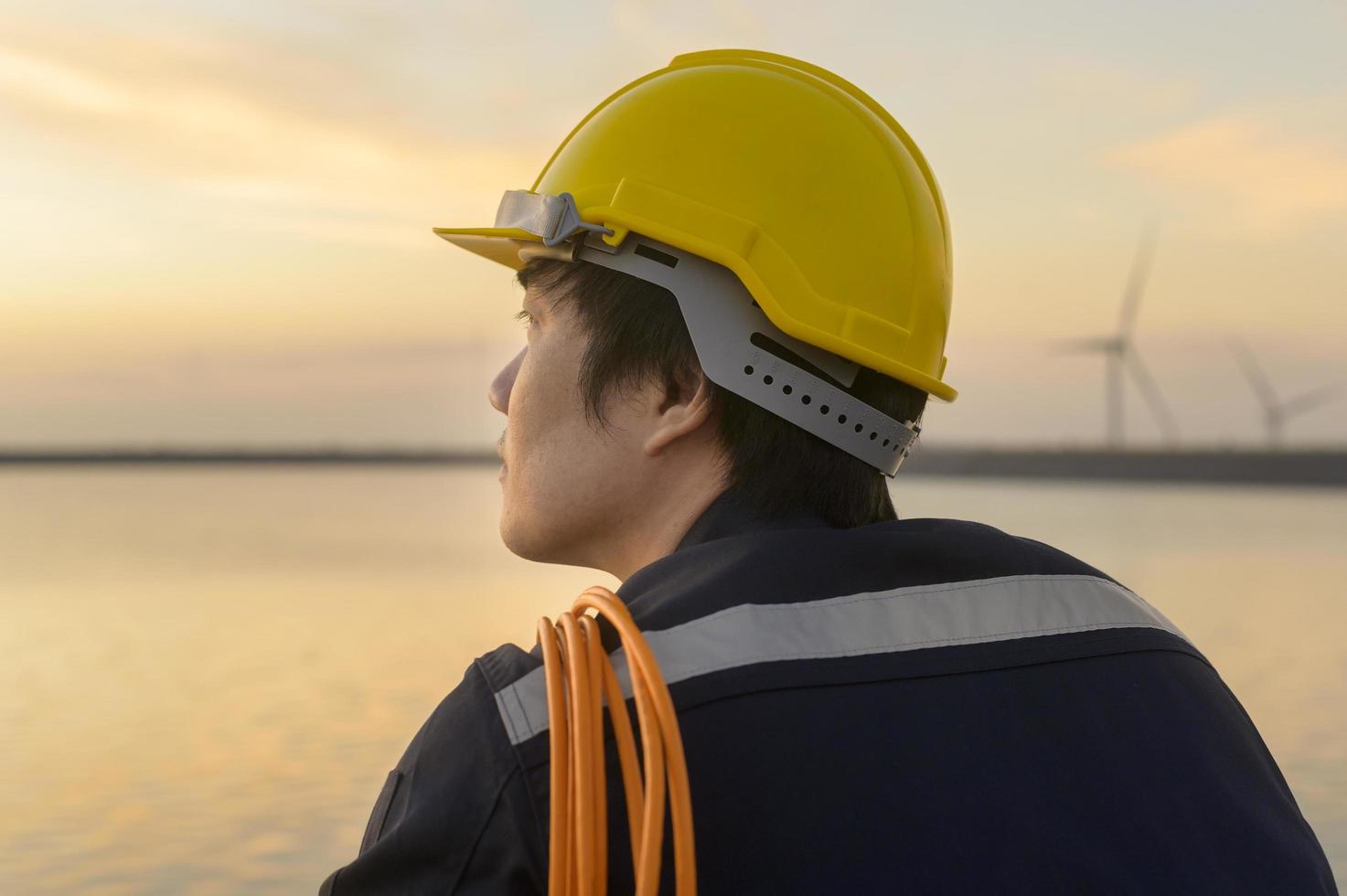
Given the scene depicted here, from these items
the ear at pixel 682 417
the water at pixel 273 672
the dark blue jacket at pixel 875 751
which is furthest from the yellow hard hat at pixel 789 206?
the water at pixel 273 672

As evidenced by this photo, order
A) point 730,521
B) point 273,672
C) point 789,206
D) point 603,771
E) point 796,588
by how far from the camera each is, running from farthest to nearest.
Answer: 1. point 273,672
2. point 789,206
3. point 730,521
4. point 796,588
5. point 603,771

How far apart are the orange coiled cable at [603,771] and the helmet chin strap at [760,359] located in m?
0.51

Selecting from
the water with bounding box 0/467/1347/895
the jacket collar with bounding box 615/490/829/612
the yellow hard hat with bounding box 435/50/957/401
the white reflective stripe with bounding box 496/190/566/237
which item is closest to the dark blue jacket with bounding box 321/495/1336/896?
the jacket collar with bounding box 615/490/829/612

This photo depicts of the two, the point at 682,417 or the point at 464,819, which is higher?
the point at 682,417

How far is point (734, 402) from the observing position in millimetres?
1842

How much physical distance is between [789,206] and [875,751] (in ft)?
2.86

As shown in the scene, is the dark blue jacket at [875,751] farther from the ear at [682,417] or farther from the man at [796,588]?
the ear at [682,417]

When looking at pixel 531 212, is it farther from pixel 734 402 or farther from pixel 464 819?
pixel 464 819

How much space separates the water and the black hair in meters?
4.56

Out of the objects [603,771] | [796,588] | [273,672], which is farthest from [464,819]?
[273,672]

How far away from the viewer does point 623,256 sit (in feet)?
6.53

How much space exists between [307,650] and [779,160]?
12.5 m

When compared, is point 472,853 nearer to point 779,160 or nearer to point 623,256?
point 623,256

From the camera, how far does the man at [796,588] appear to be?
1.38m
